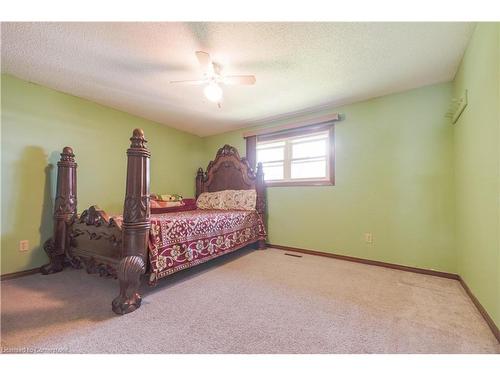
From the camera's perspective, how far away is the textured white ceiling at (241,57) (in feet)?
5.06

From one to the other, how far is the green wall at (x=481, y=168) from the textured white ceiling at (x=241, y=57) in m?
0.31

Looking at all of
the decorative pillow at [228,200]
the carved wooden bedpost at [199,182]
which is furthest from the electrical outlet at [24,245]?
the carved wooden bedpost at [199,182]

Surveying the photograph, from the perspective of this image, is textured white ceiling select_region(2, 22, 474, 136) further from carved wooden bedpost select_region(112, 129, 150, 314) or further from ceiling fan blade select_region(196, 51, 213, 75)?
carved wooden bedpost select_region(112, 129, 150, 314)

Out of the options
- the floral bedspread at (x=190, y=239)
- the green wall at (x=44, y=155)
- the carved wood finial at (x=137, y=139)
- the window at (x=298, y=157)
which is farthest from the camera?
the window at (x=298, y=157)

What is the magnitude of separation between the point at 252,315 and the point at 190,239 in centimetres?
100

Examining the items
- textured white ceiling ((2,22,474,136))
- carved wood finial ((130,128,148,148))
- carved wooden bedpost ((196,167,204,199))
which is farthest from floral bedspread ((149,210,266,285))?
textured white ceiling ((2,22,474,136))

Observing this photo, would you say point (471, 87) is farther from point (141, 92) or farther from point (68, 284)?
point (68, 284)

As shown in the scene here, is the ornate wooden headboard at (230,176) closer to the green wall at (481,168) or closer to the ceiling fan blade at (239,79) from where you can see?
the ceiling fan blade at (239,79)

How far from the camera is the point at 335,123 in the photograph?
2926 mm

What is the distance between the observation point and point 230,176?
380 cm

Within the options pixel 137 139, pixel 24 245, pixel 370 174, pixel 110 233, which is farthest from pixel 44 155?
pixel 370 174

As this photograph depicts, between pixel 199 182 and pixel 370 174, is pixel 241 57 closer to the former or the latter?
pixel 370 174
